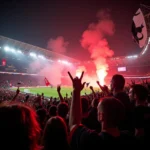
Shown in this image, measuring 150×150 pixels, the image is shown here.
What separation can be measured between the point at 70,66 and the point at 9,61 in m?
33.8

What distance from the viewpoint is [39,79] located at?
70.6m

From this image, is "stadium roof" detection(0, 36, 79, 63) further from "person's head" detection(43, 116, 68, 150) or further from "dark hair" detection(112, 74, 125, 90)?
"person's head" detection(43, 116, 68, 150)

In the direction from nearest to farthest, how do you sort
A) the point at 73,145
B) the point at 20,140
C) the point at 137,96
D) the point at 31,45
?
1. the point at 20,140
2. the point at 73,145
3. the point at 137,96
4. the point at 31,45

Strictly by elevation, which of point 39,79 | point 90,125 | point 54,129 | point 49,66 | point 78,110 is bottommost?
point 90,125

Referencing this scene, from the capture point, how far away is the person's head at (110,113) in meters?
2.02

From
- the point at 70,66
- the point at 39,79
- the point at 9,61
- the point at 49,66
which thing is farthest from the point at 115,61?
the point at 9,61

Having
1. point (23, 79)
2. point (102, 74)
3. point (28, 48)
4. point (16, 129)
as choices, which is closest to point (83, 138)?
point (16, 129)

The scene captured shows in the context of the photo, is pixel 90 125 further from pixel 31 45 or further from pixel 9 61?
pixel 9 61

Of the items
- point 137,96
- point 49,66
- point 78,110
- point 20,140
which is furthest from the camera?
point 49,66

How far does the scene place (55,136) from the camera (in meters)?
2.15

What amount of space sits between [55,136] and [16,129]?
2.40 feet

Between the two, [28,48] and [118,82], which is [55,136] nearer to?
[118,82]

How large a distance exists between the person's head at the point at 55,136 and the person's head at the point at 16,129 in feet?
1.66

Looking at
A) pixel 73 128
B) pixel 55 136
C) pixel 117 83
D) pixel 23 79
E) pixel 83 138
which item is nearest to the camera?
pixel 83 138
